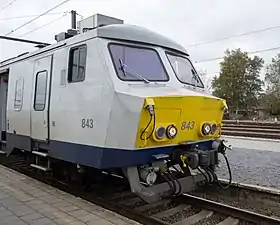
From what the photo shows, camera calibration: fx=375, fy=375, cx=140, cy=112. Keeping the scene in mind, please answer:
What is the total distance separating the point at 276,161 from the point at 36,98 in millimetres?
7614

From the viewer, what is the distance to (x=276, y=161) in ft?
38.2

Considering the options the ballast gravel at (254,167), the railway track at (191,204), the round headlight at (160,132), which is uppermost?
the round headlight at (160,132)

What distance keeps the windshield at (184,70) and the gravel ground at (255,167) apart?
2.76 m

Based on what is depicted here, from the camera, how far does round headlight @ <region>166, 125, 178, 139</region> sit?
5.81 meters

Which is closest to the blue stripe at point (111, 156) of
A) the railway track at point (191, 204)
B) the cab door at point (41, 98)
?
the railway track at point (191, 204)

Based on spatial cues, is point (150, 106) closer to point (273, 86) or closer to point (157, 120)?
point (157, 120)

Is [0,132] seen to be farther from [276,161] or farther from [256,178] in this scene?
[276,161]

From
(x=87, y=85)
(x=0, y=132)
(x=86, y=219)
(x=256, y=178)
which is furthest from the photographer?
(x=0, y=132)

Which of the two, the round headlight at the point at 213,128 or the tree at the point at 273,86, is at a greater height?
the tree at the point at 273,86

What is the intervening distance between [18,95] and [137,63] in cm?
407

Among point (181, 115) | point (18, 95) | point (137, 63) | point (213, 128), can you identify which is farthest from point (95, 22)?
point (18, 95)

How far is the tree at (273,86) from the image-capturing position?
173 feet

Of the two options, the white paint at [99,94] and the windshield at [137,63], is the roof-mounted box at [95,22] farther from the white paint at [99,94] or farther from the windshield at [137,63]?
the windshield at [137,63]

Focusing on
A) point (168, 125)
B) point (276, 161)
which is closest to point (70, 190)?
point (168, 125)
